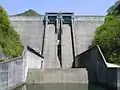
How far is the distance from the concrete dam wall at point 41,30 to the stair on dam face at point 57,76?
18260 millimetres

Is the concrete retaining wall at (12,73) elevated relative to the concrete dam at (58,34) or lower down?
lower down

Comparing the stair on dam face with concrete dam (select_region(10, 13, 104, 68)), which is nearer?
the stair on dam face

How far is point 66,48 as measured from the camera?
159 ft

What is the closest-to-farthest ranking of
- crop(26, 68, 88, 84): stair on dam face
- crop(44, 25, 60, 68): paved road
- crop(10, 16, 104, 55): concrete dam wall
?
crop(26, 68, 88, 84): stair on dam face, crop(44, 25, 60, 68): paved road, crop(10, 16, 104, 55): concrete dam wall

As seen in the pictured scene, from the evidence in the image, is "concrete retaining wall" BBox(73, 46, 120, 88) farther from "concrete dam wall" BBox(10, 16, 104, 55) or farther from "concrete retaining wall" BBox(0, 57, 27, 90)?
"concrete dam wall" BBox(10, 16, 104, 55)

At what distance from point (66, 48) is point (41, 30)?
25.1 ft

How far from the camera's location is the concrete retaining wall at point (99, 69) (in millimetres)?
22109

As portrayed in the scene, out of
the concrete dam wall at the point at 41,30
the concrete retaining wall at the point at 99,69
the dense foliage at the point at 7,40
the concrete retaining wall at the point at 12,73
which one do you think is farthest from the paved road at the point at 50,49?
the concrete retaining wall at the point at 12,73

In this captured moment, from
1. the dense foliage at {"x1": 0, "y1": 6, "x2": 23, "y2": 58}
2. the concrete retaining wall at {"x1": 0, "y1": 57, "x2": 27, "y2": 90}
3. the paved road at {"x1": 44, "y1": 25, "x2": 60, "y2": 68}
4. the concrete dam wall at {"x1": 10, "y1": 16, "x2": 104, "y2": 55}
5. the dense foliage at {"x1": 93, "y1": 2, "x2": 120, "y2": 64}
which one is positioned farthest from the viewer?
the concrete dam wall at {"x1": 10, "y1": 16, "x2": 104, "y2": 55}

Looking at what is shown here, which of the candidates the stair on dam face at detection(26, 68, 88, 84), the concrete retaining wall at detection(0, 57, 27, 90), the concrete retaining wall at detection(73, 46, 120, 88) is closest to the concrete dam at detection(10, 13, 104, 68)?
the concrete retaining wall at detection(73, 46, 120, 88)

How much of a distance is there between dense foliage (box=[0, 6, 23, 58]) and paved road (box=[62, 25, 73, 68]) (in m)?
10.7

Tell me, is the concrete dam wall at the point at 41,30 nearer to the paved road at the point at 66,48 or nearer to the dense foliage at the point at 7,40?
the paved road at the point at 66,48

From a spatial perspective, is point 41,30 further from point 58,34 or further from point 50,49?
point 50,49

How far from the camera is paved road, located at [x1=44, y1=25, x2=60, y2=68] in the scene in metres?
44.5
